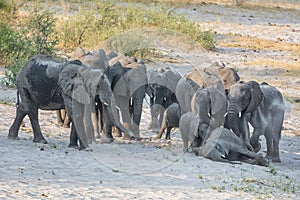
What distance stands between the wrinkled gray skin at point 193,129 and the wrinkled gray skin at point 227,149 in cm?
24

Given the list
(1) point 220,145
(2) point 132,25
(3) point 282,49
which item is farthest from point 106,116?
(3) point 282,49

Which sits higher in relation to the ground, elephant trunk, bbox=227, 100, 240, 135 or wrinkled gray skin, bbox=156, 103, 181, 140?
elephant trunk, bbox=227, 100, 240, 135

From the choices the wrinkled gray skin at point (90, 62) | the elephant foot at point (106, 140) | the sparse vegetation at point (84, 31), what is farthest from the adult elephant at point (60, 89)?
the sparse vegetation at point (84, 31)

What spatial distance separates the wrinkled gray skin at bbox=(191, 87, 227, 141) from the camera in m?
10.7

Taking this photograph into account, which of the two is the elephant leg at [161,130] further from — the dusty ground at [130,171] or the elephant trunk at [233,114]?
the elephant trunk at [233,114]

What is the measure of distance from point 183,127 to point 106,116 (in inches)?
43.0

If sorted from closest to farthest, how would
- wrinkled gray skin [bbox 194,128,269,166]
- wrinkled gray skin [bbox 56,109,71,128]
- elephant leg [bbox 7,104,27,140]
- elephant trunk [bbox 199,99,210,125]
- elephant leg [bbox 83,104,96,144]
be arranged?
1. wrinkled gray skin [bbox 194,128,269,166]
2. elephant leg [bbox 83,104,96,144]
3. elephant leg [bbox 7,104,27,140]
4. elephant trunk [bbox 199,99,210,125]
5. wrinkled gray skin [bbox 56,109,71,128]

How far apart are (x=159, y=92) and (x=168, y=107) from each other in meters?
0.83

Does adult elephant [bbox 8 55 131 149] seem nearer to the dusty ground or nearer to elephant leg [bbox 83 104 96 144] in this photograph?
elephant leg [bbox 83 104 96 144]

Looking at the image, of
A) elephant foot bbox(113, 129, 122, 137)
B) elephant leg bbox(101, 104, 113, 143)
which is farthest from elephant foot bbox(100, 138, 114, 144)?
elephant foot bbox(113, 129, 122, 137)

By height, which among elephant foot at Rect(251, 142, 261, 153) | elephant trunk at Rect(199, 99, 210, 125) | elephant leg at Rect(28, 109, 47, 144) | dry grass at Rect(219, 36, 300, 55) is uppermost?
elephant trunk at Rect(199, 99, 210, 125)

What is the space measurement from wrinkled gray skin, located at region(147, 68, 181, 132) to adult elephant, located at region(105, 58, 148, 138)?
31 cm

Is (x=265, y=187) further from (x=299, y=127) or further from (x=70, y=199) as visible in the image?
(x=299, y=127)

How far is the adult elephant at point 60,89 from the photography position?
397 inches
